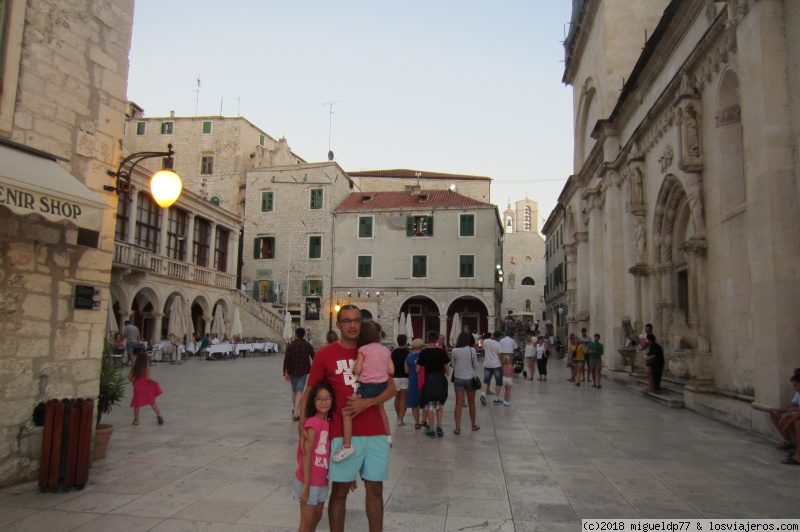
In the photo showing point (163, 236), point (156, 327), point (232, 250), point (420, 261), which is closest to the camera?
point (156, 327)

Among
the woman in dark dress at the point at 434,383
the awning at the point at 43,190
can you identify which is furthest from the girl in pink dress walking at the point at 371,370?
the woman in dark dress at the point at 434,383

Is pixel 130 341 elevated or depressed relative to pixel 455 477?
elevated

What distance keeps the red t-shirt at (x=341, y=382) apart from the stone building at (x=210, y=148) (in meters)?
42.5

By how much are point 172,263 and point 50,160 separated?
2261 cm

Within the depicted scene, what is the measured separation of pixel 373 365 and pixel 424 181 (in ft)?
160

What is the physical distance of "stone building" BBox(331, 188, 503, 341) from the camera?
3862cm

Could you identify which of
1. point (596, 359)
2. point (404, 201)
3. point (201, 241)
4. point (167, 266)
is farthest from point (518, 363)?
point (404, 201)

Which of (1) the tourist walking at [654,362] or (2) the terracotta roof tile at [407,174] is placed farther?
(2) the terracotta roof tile at [407,174]

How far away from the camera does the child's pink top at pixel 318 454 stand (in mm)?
3570

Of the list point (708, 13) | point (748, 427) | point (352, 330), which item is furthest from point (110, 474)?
point (708, 13)

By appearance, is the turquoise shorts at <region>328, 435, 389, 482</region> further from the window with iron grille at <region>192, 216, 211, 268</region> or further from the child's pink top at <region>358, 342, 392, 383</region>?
the window with iron grille at <region>192, 216, 211, 268</region>

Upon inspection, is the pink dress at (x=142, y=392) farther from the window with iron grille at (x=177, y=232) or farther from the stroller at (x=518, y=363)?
the window with iron grille at (x=177, y=232)

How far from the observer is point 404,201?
41344mm

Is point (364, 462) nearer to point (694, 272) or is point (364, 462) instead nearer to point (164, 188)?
point (164, 188)
